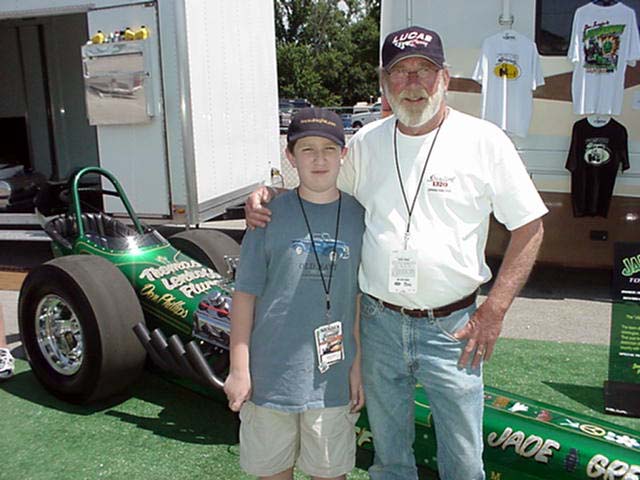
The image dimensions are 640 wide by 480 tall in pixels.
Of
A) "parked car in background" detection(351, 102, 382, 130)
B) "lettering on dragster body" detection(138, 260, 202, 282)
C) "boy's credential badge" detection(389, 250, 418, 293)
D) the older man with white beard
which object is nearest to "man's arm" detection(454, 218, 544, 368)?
the older man with white beard

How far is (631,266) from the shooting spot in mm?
3629

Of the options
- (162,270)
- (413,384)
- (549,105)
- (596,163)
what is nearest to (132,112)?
(162,270)

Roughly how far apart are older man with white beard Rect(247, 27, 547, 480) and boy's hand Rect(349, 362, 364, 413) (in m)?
0.07

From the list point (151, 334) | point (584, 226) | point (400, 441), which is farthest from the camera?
point (584, 226)

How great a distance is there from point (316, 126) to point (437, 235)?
0.51 metres

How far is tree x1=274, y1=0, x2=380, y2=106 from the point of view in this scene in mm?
56306

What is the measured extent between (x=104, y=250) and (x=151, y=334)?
831 millimetres

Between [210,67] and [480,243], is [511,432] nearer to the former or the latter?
[480,243]

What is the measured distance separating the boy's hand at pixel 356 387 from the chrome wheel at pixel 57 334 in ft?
6.78

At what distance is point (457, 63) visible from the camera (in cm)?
586

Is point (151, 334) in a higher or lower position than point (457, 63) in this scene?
lower

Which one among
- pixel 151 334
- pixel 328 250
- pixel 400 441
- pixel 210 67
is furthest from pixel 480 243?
pixel 210 67

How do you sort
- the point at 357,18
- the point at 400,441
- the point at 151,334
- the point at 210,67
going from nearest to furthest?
1. the point at 400,441
2. the point at 151,334
3. the point at 210,67
4. the point at 357,18

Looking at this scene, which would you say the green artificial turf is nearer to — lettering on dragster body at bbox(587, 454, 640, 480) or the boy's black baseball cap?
lettering on dragster body at bbox(587, 454, 640, 480)
